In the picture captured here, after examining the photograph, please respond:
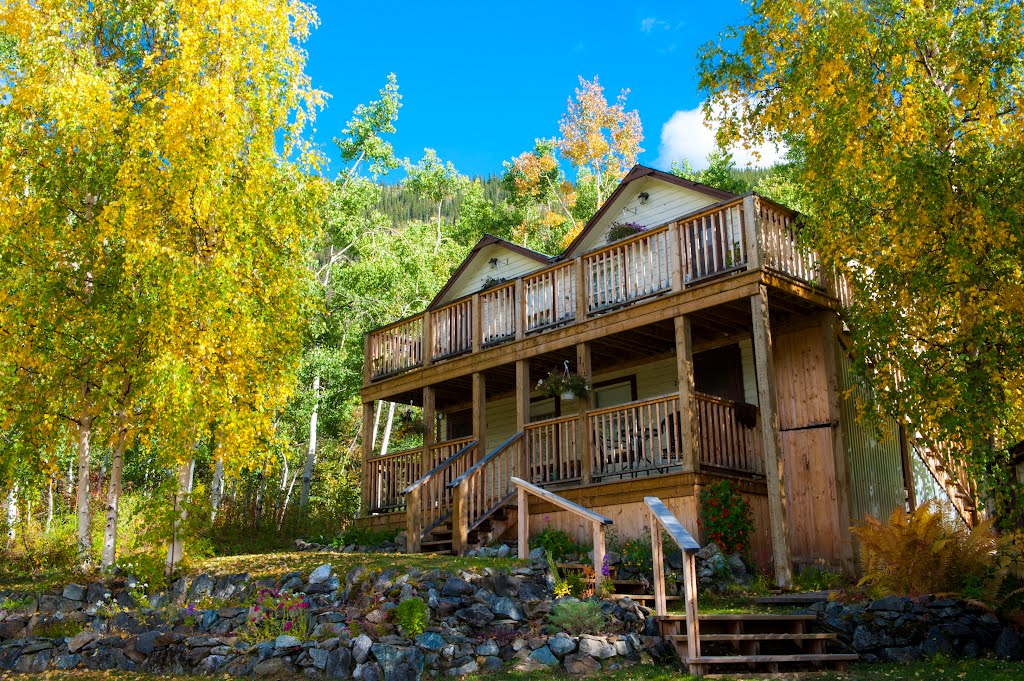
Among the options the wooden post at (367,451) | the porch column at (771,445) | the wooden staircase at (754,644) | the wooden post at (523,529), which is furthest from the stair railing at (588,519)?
the wooden post at (367,451)

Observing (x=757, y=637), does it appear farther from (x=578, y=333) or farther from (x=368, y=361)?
(x=368, y=361)

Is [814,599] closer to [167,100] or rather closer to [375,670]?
[375,670]

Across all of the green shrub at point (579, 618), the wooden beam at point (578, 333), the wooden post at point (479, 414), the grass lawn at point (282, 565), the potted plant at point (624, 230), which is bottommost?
the green shrub at point (579, 618)

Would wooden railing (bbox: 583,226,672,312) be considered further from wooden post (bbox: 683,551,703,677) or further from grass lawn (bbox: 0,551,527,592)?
wooden post (bbox: 683,551,703,677)

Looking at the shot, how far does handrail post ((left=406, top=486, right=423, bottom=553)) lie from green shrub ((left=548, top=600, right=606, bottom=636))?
585 cm

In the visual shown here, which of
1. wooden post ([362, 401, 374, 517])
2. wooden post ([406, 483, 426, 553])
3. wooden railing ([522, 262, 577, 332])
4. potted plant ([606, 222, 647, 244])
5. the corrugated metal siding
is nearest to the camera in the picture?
the corrugated metal siding

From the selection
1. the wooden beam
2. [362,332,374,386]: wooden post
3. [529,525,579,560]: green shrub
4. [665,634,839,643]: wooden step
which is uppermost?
[362,332,374,386]: wooden post

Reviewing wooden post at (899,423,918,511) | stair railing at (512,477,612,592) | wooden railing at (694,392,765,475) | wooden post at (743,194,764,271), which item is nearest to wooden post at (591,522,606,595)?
stair railing at (512,477,612,592)

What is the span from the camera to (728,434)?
14.2 meters

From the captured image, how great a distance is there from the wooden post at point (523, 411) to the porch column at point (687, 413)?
3056 mm

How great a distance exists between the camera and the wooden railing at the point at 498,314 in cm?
1739

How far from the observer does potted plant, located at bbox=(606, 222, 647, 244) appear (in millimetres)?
17969

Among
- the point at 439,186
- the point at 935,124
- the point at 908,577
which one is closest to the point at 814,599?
the point at 908,577

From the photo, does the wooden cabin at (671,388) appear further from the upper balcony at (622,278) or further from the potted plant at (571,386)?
the potted plant at (571,386)
